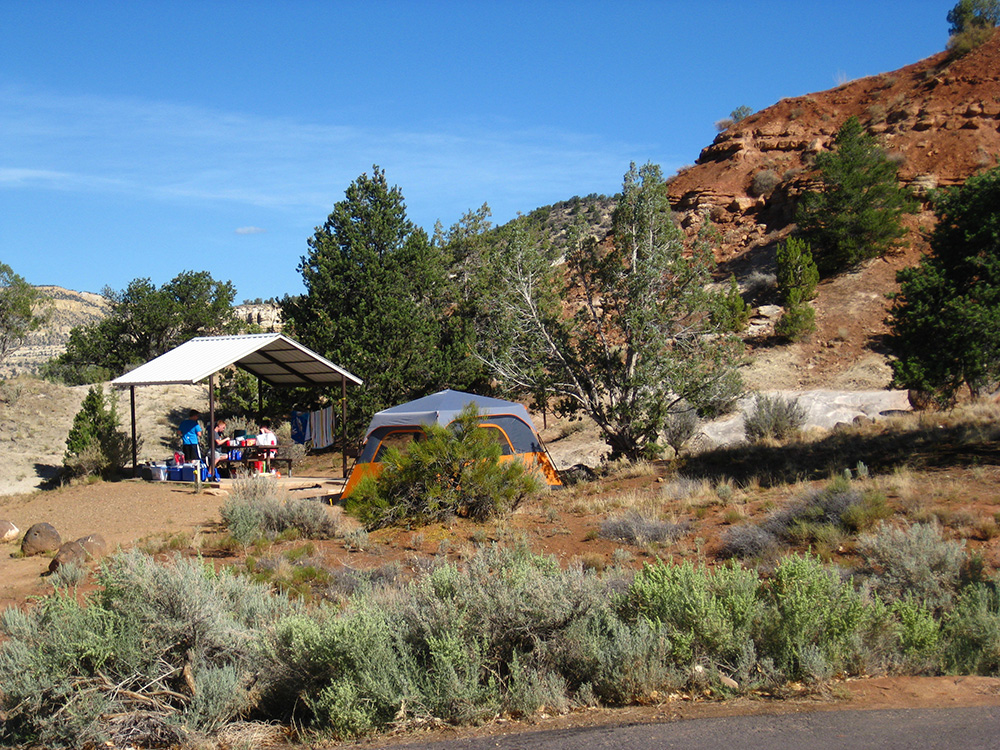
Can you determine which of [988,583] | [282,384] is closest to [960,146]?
[282,384]

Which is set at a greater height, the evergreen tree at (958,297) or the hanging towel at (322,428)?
the evergreen tree at (958,297)

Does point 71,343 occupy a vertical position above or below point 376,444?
above

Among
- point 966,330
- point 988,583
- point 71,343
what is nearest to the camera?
point 988,583

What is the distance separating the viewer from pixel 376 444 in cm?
1451

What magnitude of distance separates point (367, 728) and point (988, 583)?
4.97m

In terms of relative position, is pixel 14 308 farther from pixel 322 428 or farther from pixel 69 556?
pixel 69 556

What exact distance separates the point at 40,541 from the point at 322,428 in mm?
11903

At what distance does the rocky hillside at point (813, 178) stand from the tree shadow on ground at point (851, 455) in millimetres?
11585

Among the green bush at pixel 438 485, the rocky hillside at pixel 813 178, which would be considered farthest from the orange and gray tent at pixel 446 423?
the rocky hillside at pixel 813 178

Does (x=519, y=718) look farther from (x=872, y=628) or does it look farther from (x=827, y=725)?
(x=872, y=628)

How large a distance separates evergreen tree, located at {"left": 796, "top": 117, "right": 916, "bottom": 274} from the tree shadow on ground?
62.5 feet

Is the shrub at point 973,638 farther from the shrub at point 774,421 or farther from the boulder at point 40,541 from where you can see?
the shrub at point 774,421

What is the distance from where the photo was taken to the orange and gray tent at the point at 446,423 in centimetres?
1435

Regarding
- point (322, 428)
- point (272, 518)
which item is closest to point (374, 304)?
point (322, 428)
